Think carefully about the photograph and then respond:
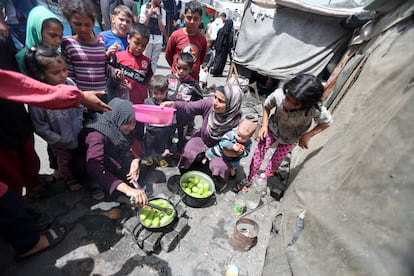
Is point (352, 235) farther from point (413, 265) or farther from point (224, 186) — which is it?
point (224, 186)

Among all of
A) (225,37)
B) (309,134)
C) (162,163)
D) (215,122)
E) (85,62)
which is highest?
(85,62)

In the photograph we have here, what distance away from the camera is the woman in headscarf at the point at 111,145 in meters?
2.19

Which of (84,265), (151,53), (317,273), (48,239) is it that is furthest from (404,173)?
(151,53)

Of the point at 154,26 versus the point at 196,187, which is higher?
the point at 154,26

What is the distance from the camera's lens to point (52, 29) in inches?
91.1

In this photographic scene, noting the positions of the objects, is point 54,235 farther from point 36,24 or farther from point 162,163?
point 36,24

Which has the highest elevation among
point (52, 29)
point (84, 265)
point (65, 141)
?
point (52, 29)

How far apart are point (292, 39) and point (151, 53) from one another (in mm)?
4939

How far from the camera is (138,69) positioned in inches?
126

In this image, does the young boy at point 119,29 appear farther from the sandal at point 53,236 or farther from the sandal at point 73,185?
the sandal at point 53,236

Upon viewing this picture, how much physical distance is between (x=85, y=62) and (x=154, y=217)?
7.08 feet

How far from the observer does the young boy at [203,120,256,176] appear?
2.77m

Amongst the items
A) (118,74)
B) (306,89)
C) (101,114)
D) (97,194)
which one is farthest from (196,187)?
(118,74)

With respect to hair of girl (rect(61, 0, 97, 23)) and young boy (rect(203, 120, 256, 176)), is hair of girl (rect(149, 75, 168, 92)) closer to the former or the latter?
hair of girl (rect(61, 0, 97, 23))
